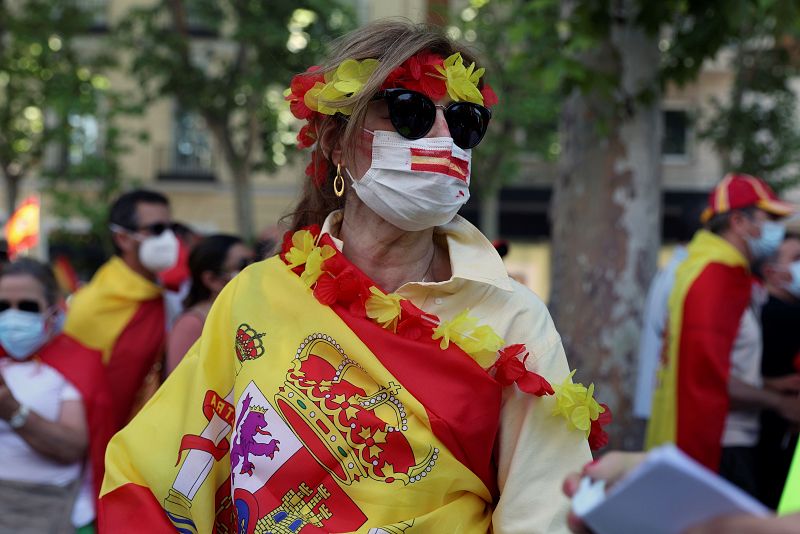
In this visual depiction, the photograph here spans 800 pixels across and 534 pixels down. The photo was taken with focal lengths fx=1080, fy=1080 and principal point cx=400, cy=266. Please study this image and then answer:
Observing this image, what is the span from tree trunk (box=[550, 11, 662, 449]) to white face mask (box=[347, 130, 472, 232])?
414cm

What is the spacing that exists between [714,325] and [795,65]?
13.3 meters

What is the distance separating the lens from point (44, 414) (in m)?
4.31

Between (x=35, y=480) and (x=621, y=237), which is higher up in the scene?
(x=621, y=237)

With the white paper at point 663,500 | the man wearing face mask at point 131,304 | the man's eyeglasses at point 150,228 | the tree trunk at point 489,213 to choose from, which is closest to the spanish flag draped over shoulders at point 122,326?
the man wearing face mask at point 131,304

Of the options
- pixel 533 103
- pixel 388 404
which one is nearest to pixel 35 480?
pixel 388 404

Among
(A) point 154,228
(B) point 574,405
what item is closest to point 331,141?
(B) point 574,405

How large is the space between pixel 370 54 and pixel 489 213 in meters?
18.9

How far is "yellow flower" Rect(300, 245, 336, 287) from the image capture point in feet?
8.80

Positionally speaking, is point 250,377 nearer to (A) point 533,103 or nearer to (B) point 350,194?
(B) point 350,194

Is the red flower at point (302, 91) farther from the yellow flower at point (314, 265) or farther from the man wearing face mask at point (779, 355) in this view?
the man wearing face mask at point (779, 355)

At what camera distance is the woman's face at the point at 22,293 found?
14.9 feet

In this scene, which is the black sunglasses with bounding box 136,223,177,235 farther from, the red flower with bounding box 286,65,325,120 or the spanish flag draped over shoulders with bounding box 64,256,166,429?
the red flower with bounding box 286,65,325,120

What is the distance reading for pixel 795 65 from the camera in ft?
56.3

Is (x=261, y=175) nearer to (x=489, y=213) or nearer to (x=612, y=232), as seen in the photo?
(x=489, y=213)
